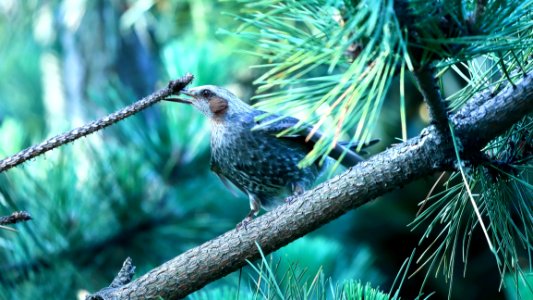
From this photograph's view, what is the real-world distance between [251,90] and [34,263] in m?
2.19

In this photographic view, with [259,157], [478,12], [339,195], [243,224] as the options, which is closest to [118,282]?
[243,224]

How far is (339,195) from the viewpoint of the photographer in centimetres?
162

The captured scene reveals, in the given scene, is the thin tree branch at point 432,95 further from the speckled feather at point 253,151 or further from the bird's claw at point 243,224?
the speckled feather at point 253,151

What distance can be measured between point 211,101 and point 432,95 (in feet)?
5.22

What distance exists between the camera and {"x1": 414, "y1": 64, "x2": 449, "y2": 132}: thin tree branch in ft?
4.32

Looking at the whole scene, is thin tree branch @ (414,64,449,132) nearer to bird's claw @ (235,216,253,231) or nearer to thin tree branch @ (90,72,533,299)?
thin tree branch @ (90,72,533,299)

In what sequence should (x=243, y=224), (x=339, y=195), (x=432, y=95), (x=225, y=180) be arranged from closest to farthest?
(x=432, y=95) → (x=339, y=195) → (x=243, y=224) → (x=225, y=180)

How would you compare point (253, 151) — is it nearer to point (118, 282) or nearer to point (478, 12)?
point (118, 282)

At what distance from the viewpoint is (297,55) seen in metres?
1.27

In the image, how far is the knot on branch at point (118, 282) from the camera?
1.69 metres

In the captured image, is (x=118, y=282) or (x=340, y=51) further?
(x=118, y=282)

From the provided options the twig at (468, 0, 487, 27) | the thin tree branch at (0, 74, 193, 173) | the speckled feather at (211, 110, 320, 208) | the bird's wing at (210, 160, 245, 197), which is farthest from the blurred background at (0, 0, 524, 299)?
the twig at (468, 0, 487, 27)

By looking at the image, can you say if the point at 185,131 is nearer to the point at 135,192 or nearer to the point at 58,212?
the point at 135,192

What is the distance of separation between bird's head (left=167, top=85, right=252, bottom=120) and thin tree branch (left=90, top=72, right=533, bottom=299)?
1164 mm
